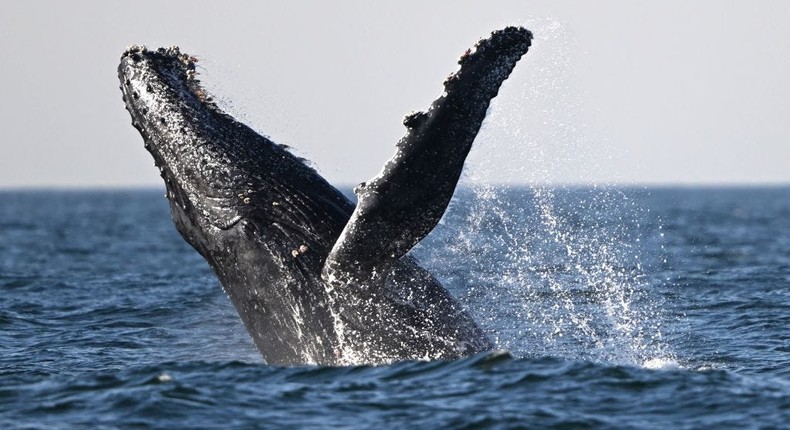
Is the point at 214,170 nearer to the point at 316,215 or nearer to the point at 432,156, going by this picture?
the point at 316,215

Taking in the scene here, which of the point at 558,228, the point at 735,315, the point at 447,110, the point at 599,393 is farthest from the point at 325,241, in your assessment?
the point at 558,228

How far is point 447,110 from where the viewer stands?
35.6 feet

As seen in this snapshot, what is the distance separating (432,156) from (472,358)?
2.19 m

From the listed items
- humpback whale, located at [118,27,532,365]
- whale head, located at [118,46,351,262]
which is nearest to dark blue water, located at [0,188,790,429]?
humpback whale, located at [118,27,532,365]

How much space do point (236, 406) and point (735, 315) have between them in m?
9.28

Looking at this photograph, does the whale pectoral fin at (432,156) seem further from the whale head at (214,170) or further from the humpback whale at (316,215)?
the whale head at (214,170)

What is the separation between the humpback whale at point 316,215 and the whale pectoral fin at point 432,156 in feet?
0.04

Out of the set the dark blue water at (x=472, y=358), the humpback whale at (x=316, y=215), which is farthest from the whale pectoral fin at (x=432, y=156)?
the dark blue water at (x=472, y=358)

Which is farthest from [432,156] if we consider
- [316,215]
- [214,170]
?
[214,170]

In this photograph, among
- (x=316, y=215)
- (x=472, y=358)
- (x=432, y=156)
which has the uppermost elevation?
(x=432, y=156)

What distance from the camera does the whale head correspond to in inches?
498

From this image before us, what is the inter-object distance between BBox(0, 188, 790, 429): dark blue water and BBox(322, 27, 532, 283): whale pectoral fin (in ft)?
4.71

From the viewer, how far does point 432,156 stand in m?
10.9

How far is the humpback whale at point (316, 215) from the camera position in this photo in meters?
10.9
